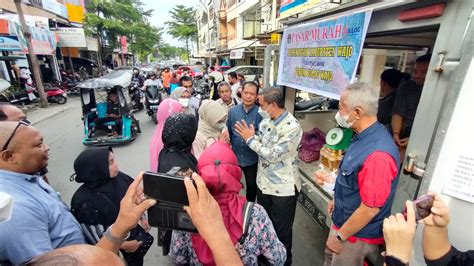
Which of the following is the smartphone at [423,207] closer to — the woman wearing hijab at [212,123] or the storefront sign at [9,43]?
the woman wearing hijab at [212,123]

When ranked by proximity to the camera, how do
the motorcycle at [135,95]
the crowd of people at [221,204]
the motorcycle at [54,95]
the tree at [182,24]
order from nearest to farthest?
the crowd of people at [221,204], the motorcycle at [135,95], the motorcycle at [54,95], the tree at [182,24]

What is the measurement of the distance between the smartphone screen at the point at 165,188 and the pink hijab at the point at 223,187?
242 mm

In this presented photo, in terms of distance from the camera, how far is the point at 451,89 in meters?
1.24

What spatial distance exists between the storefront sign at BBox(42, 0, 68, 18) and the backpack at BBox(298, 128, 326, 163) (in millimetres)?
23053

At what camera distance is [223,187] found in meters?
1.17

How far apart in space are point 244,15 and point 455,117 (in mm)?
19827

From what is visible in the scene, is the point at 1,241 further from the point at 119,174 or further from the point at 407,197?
the point at 407,197

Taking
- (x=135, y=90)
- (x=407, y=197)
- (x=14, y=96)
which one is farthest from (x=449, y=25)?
(x=14, y=96)

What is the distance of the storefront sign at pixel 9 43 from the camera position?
852cm

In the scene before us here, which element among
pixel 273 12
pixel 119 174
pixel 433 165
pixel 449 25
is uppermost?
pixel 273 12

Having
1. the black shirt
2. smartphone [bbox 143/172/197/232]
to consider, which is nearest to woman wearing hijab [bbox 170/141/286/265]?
smartphone [bbox 143/172/197/232]

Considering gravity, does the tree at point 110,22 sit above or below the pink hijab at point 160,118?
above

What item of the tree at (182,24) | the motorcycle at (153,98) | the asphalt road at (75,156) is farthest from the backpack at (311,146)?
the tree at (182,24)

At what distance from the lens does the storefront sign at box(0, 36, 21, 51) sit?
8.52m
